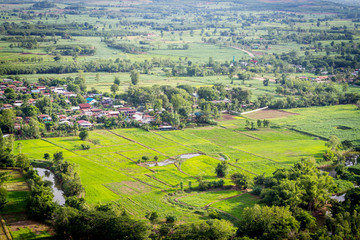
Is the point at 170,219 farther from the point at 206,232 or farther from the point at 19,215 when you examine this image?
the point at 19,215

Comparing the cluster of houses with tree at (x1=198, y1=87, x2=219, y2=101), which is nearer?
the cluster of houses

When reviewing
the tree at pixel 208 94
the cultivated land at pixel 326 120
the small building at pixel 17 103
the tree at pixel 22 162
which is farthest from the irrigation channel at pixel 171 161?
the small building at pixel 17 103

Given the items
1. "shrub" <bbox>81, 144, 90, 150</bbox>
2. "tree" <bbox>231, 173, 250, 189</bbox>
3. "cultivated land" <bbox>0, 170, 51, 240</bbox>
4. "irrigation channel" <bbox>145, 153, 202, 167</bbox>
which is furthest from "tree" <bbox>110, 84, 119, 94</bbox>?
"tree" <bbox>231, 173, 250, 189</bbox>

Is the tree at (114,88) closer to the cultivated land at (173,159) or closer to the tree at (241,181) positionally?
the cultivated land at (173,159)

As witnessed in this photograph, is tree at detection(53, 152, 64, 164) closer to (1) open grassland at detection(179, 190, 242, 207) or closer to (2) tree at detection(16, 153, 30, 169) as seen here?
(2) tree at detection(16, 153, 30, 169)

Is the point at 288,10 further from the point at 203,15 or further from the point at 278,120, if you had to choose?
the point at 278,120

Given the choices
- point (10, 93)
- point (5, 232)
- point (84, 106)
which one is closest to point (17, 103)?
point (10, 93)

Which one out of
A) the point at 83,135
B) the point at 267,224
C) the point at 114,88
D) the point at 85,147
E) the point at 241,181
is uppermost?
the point at 114,88

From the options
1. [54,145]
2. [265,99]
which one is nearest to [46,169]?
[54,145]
